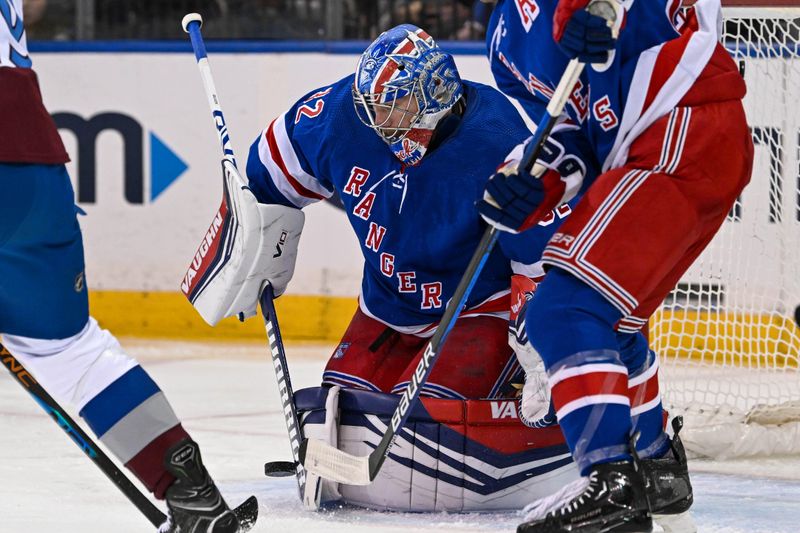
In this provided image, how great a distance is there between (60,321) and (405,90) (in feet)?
2.60

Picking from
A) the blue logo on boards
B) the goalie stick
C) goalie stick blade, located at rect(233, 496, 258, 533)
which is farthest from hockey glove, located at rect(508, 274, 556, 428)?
the blue logo on boards

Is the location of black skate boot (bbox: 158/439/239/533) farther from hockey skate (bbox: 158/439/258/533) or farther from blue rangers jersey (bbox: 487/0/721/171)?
blue rangers jersey (bbox: 487/0/721/171)

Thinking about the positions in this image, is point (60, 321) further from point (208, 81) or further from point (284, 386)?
point (208, 81)

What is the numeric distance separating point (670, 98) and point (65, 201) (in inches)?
35.7

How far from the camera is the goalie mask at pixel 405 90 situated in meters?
2.63

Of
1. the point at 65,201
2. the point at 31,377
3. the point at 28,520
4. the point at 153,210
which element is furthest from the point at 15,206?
the point at 153,210

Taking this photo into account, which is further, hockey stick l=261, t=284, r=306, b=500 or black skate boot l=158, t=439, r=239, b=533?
hockey stick l=261, t=284, r=306, b=500

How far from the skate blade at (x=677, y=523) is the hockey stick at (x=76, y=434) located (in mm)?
793

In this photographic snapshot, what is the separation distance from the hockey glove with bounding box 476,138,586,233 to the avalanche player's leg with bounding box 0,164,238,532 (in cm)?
59

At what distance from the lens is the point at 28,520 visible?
2551 millimetres

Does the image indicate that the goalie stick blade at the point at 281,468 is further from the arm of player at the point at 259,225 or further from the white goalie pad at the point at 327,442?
the arm of player at the point at 259,225

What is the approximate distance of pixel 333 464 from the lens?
8.62 feet

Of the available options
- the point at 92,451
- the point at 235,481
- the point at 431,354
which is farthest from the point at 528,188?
the point at 235,481

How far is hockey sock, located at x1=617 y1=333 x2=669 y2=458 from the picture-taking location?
7.79ft
